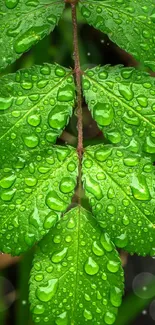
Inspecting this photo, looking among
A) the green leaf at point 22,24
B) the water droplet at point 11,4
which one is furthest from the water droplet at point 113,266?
the water droplet at point 11,4

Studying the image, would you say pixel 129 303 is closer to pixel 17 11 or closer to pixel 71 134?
pixel 71 134

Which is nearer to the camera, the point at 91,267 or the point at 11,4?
the point at 91,267

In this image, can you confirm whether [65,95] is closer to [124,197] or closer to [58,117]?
[58,117]

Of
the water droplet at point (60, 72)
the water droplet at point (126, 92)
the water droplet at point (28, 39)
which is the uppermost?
the water droplet at point (28, 39)

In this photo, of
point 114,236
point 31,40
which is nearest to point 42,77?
point 31,40


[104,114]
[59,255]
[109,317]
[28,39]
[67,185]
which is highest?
[28,39]

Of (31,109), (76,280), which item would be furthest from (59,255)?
(31,109)

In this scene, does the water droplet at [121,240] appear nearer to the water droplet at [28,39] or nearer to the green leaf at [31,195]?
the green leaf at [31,195]
